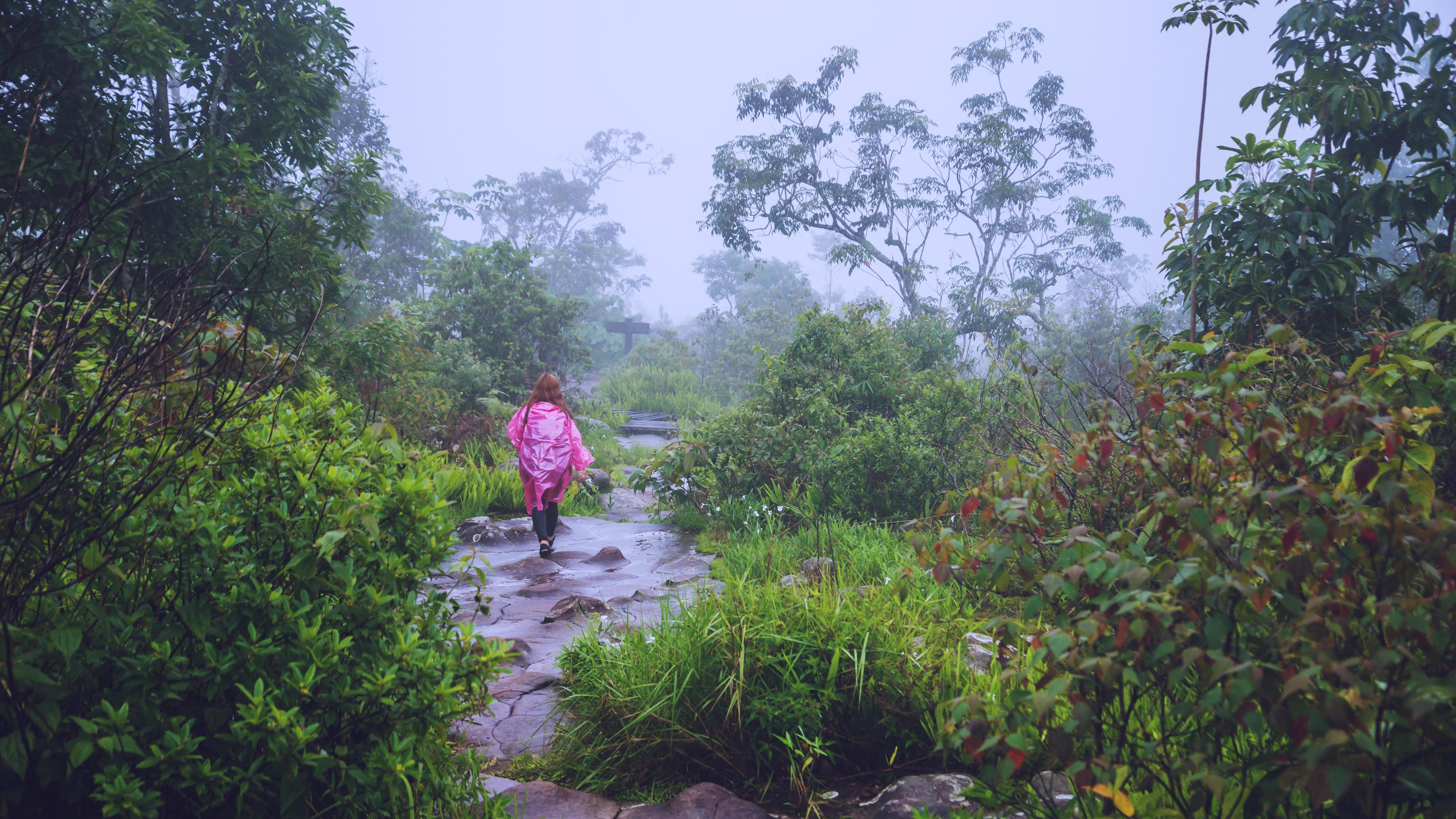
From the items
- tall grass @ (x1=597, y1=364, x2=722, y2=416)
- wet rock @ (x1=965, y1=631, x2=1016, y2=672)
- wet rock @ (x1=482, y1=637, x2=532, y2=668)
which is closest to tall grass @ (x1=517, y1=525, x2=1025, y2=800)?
wet rock @ (x1=965, y1=631, x2=1016, y2=672)

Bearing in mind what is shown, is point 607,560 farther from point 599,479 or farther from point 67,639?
point 67,639

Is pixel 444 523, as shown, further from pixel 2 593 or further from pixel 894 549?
pixel 894 549

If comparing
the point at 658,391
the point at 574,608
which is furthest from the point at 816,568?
the point at 658,391

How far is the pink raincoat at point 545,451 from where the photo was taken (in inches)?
291

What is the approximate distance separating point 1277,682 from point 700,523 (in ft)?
22.9

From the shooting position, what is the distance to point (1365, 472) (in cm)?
148

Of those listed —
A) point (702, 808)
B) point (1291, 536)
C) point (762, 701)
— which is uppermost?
point (1291, 536)

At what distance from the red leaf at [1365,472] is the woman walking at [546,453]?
253 inches

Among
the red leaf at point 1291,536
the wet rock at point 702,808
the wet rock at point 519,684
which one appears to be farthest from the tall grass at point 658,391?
the red leaf at point 1291,536

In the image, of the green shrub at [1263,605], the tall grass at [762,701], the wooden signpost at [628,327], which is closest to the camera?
the green shrub at [1263,605]

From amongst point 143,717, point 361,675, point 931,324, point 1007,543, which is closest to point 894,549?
point 1007,543

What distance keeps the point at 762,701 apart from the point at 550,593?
3.14 meters

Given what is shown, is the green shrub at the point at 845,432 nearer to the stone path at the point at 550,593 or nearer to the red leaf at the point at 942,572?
the stone path at the point at 550,593

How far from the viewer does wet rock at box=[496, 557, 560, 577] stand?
660 cm
